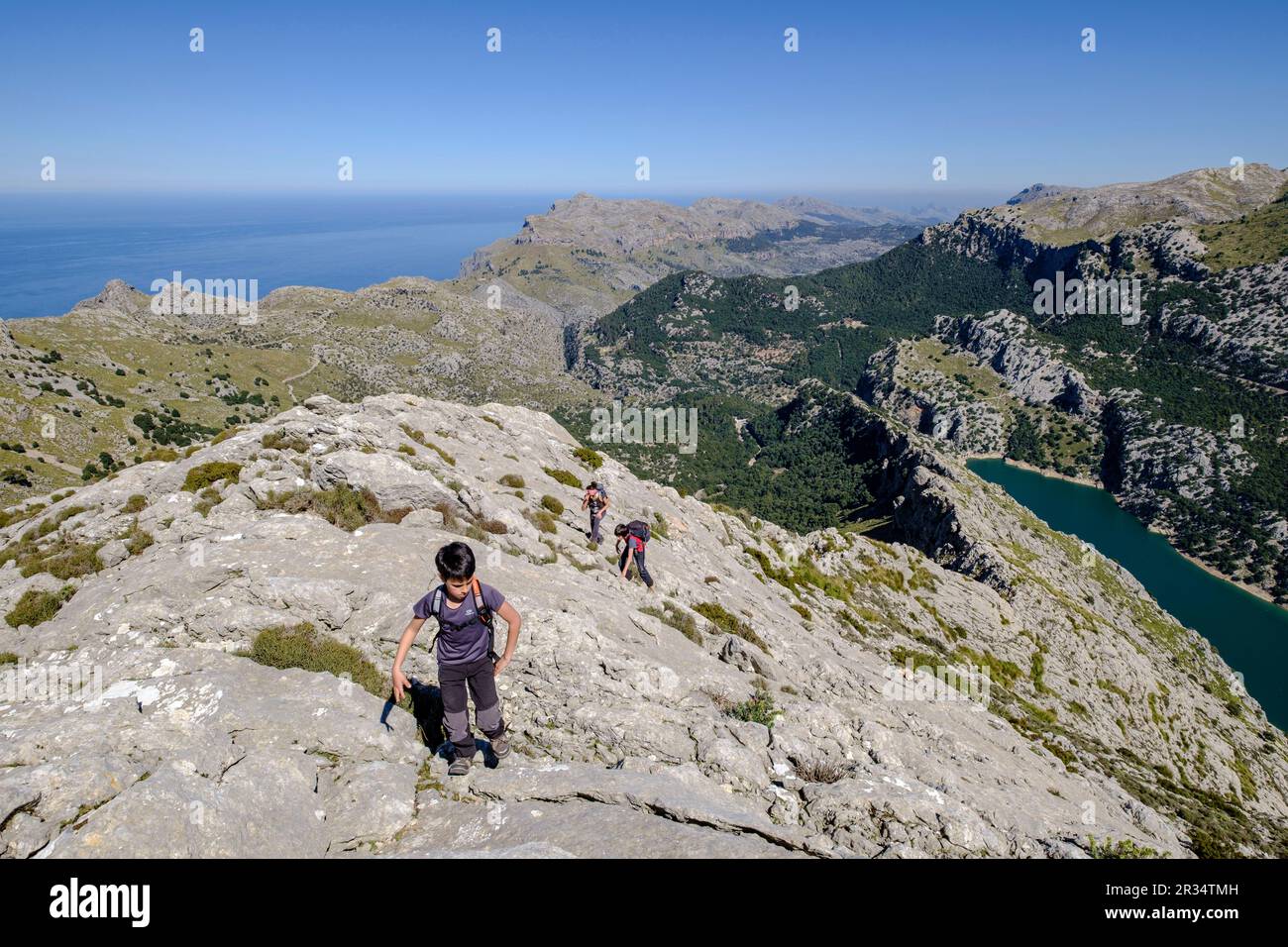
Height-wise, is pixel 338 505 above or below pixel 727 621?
above

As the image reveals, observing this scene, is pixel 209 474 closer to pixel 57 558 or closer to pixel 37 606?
pixel 57 558

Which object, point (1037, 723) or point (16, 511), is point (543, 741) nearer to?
point (16, 511)

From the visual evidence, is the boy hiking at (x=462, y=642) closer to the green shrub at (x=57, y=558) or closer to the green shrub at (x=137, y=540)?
the green shrub at (x=137, y=540)

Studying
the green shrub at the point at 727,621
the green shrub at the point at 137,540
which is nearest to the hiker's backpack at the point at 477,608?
the green shrub at the point at 137,540

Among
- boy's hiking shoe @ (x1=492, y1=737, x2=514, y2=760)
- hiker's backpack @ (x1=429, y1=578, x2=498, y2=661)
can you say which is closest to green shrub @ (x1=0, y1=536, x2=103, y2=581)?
hiker's backpack @ (x1=429, y1=578, x2=498, y2=661)

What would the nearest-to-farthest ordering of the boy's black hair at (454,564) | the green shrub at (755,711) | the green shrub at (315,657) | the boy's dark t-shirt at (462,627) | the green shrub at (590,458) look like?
the boy's black hair at (454,564)
the boy's dark t-shirt at (462,627)
the green shrub at (315,657)
the green shrub at (755,711)
the green shrub at (590,458)

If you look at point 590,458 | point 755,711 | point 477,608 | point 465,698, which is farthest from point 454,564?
point 590,458
